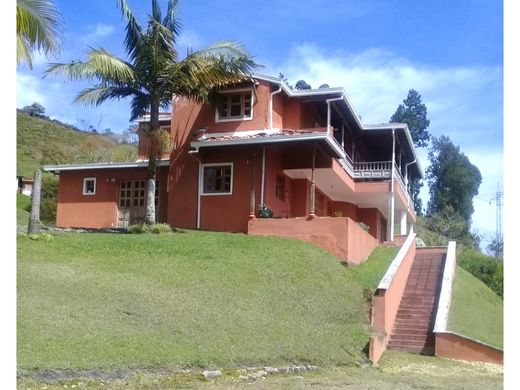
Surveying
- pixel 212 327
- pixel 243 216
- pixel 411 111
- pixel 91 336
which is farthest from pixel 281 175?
pixel 411 111

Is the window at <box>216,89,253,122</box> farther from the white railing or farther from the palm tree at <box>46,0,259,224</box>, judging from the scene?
the white railing

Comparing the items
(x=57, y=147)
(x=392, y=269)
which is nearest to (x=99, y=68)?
(x=392, y=269)

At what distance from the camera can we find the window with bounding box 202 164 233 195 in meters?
20.6

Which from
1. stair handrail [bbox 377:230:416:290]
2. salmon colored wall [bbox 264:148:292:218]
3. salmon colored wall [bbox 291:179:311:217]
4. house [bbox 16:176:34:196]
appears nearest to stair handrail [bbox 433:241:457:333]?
stair handrail [bbox 377:230:416:290]

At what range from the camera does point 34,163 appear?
33.4 meters

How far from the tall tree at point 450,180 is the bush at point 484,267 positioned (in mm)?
8830

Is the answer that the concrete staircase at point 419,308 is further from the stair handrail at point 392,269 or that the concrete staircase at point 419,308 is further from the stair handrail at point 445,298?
the stair handrail at point 392,269

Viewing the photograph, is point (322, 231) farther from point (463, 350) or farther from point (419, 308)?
point (463, 350)

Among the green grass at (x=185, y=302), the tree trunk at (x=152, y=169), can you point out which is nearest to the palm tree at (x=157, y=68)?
the tree trunk at (x=152, y=169)

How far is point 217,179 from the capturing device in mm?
20891

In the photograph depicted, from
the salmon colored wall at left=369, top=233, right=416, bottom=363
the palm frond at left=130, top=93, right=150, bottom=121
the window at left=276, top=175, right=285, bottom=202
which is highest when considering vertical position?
the palm frond at left=130, top=93, right=150, bottom=121

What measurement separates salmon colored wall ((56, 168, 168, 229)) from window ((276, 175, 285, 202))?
13.6ft

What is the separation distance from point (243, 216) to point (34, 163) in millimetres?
17407
